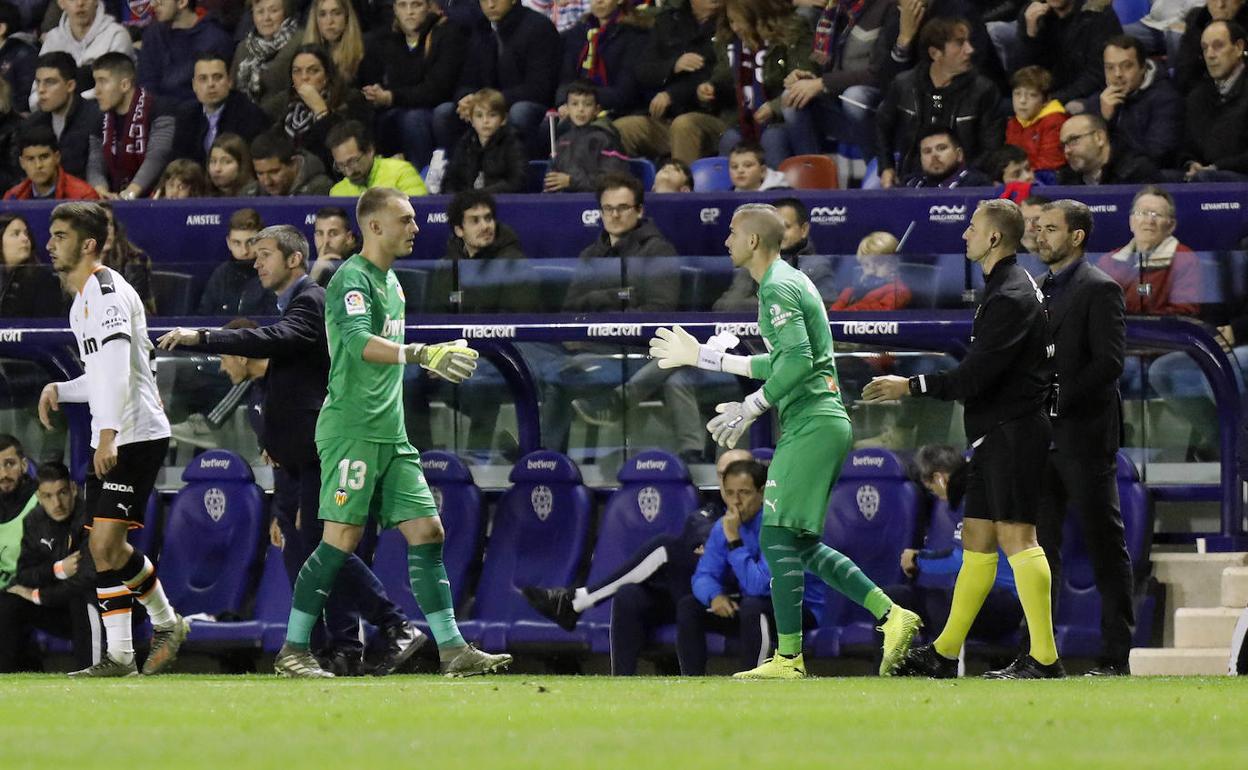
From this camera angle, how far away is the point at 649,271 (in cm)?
1190

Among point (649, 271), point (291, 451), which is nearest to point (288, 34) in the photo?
point (649, 271)

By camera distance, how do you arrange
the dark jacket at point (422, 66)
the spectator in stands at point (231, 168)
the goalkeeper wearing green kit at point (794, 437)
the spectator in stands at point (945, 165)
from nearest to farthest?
the goalkeeper wearing green kit at point (794, 437), the spectator in stands at point (945, 165), the spectator in stands at point (231, 168), the dark jacket at point (422, 66)

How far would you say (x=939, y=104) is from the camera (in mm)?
13391

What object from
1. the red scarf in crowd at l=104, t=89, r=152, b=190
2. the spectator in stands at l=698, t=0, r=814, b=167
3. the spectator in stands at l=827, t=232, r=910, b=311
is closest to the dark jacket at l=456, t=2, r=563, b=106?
the spectator in stands at l=698, t=0, r=814, b=167

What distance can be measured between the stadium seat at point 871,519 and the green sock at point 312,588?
3391mm

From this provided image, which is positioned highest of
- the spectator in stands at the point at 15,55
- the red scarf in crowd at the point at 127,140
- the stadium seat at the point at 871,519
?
the spectator in stands at the point at 15,55

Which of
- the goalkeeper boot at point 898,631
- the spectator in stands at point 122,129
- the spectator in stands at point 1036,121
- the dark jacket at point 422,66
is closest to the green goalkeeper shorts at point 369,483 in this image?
the goalkeeper boot at point 898,631

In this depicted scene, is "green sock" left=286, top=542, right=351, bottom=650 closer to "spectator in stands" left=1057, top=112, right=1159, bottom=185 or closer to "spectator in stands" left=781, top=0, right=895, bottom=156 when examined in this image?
"spectator in stands" left=1057, top=112, right=1159, bottom=185

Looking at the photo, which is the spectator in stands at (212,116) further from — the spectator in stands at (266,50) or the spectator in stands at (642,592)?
the spectator in stands at (642,592)

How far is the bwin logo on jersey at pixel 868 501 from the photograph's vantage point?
11.7 m

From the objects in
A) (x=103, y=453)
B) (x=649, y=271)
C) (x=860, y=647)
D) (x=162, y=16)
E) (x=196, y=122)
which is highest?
(x=162, y=16)

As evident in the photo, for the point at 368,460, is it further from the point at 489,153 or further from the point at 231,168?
the point at 231,168

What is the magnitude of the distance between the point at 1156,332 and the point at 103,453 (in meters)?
5.36

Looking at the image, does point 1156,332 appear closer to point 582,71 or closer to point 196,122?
Result: point 582,71
